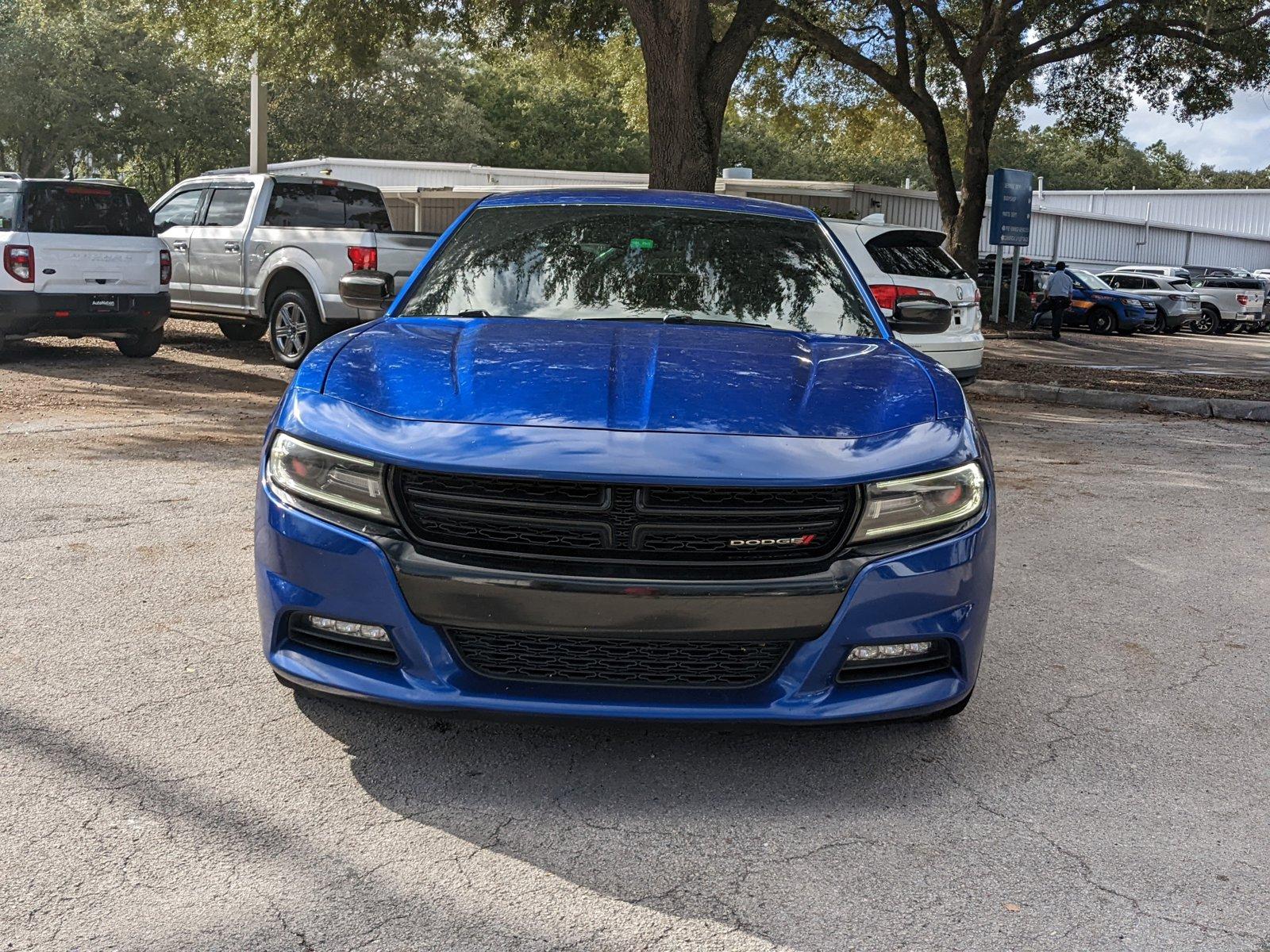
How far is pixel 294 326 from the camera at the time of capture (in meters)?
13.0

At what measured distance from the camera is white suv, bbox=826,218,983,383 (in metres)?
11.2

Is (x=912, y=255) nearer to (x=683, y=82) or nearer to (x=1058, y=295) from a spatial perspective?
(x=683, y=82)

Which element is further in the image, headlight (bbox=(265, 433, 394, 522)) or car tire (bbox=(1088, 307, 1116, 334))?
car tire (bbox=(1088, 307, 1116, 334))

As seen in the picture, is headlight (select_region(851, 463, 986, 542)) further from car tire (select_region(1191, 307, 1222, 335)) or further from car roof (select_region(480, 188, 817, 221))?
car tire (select_region(1191, 307, 1222, 335))

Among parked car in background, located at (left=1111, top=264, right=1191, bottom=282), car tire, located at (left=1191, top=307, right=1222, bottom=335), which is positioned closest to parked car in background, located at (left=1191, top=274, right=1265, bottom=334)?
car tire, located at (left=1191, top=307, right=1222, bottom=335)

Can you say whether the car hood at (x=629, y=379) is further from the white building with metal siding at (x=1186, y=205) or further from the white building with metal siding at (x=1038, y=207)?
the white building with metal siding at (x=1186, y=205)

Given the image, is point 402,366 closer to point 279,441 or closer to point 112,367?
point 279,441

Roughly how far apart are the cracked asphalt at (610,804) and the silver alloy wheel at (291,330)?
7.62 m

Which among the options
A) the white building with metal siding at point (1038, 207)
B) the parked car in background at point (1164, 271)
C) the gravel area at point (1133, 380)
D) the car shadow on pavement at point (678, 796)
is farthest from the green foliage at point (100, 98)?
the car shadow on pavement at point (678, 796)

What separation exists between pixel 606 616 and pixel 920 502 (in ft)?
2.86

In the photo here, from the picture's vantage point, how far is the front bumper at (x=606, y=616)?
9.98 feet

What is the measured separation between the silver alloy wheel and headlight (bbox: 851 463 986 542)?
10415 mm

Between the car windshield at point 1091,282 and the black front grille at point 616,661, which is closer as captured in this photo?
the black front grille at point 616,661

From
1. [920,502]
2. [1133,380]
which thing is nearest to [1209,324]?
[1133,380]
